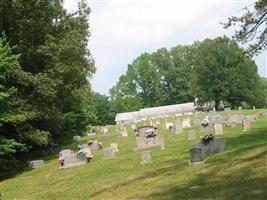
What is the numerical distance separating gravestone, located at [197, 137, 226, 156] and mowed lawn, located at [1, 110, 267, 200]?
0.79 metres

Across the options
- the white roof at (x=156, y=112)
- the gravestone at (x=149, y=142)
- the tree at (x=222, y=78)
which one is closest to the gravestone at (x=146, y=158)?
the gravestone at (x=149, y=142)

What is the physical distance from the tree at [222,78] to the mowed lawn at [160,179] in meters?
64.7

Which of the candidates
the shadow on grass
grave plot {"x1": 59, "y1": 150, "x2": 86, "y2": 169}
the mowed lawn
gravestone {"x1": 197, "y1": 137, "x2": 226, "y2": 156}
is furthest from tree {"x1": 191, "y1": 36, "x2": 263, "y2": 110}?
the shadow on grass

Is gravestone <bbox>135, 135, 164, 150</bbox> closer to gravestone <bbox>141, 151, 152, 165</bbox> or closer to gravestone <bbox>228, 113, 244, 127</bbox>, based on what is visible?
gravestone <bbox>141, 151, 152, 165</bbox>

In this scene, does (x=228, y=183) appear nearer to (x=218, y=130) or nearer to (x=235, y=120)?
(x=218, y=130)

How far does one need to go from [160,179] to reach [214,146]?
5011mm

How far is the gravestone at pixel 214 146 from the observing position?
20.4 m

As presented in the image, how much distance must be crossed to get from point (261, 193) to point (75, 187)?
905 cm

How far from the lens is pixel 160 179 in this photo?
1625cm

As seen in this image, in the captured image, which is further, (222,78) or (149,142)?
(222,78)

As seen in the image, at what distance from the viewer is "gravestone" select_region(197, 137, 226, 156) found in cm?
2042

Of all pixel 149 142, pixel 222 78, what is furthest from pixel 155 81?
pixel 149 142

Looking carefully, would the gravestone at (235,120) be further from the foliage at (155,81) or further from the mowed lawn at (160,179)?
the foliage at (155,81)

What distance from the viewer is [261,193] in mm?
11289
